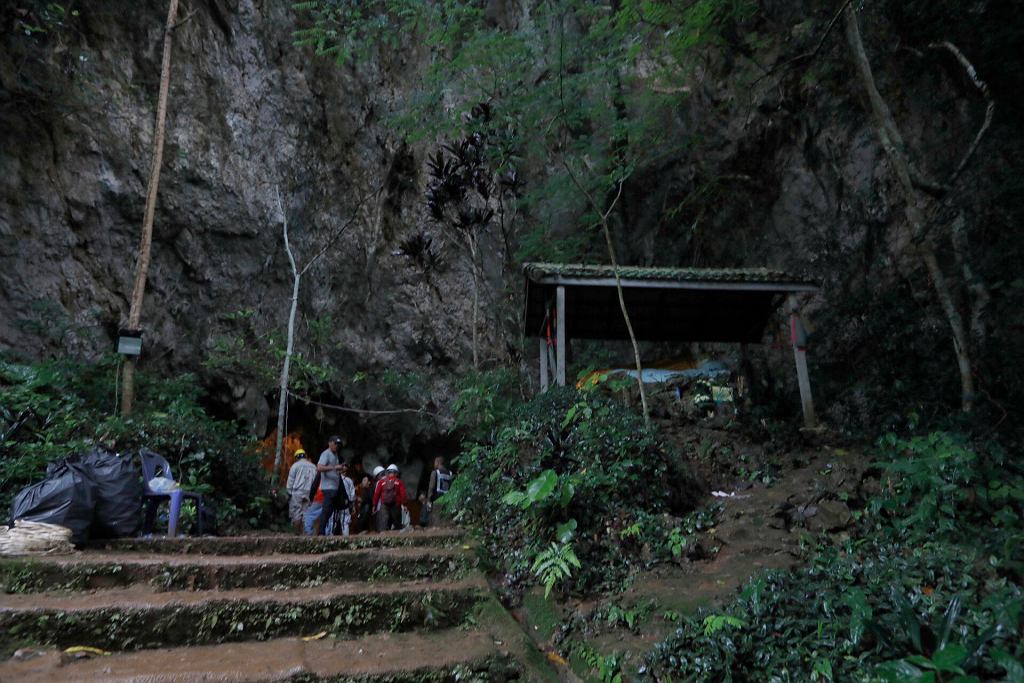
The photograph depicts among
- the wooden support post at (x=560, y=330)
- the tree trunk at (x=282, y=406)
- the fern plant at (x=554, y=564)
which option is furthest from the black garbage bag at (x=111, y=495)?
the tree trunk at (x=282, y=406)

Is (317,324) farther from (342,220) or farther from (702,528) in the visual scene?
(702,528)

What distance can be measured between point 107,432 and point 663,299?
794 cm

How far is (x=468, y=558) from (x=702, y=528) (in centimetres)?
189

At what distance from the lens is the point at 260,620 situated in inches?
129

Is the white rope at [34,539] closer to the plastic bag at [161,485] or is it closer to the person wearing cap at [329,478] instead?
the plastic bag at [161,485]

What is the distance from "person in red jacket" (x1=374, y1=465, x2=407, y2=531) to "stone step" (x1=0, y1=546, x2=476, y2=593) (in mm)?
4731

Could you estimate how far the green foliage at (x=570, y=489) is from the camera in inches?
171

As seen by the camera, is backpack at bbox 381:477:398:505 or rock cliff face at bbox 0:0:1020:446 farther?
rock cliff face at bbox 0:0:1020:446

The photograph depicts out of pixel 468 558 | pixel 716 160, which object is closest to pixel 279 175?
pixel 716 160

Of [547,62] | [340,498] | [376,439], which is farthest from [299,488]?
[547,62]

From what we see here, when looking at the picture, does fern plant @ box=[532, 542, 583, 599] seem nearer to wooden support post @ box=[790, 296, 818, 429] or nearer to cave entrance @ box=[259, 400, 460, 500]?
wooden support post @ box=[790, 296, 818, 429]

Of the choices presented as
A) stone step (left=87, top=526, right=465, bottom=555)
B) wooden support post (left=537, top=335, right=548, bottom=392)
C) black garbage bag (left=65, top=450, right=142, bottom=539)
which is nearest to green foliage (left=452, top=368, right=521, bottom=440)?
wooden support post (left=537, top=335, right=548, bottom=392)

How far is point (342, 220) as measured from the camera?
16516mm

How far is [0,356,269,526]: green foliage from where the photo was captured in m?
6.50
